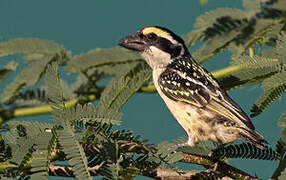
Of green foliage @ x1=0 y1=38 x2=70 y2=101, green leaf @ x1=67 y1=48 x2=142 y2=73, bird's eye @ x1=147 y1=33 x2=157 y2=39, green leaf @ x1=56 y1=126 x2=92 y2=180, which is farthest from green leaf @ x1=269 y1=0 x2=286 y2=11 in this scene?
green leaf @ x1=56 y1=126 x2=92 y2=180

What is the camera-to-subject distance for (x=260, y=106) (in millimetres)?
3623

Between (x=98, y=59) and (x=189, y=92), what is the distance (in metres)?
0.96

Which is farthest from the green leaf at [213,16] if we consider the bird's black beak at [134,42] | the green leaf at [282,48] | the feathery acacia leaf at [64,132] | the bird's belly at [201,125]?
Answer: the feathery acacia leaf at [64,132]

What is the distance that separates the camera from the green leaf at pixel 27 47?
16.9 ft

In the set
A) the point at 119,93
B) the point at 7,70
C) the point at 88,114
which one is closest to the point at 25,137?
the point at 88,114

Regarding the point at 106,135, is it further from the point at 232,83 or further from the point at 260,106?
the point at 232,83

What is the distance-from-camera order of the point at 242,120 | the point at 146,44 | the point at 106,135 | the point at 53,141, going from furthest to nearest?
the point at 146,44 → the point at 242,120 → the point at 106,135 → the point at 53,141

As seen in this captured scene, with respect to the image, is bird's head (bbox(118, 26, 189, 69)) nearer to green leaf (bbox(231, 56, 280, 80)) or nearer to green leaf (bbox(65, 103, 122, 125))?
green leaf (bbox(231, 56, 280, 80))

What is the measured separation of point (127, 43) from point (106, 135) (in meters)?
2.35

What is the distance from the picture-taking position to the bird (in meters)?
4.10

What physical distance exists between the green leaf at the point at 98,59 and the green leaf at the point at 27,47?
1.07 feet

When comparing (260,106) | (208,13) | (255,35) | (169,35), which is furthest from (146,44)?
(260,106)

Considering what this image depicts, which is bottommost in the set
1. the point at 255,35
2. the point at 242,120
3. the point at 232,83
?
the point at 242,120

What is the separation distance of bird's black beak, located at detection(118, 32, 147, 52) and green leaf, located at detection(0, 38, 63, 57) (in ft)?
2.28
